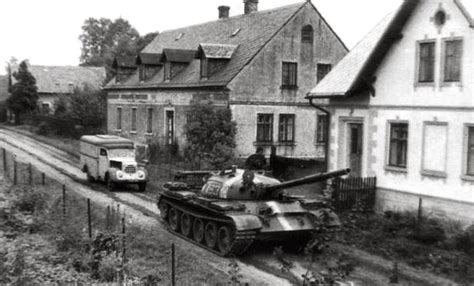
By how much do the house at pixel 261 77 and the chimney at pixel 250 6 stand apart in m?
0.07

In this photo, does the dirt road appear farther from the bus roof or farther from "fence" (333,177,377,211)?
"fence" (333,177,377,211)

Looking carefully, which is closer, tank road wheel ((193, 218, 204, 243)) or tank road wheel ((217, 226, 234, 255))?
tank road wheel ((217, 226, 234, 255))

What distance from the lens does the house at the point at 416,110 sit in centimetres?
1678

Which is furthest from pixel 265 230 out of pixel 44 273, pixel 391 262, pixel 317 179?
pixel 44 273

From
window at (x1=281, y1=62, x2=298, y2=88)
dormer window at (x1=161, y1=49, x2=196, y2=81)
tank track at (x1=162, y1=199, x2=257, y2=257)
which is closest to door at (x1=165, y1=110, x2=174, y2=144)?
dormer window at (x1=161, y1=49, x2=196, y2=81)

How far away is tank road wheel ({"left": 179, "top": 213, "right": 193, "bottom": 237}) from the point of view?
1644 centimetres

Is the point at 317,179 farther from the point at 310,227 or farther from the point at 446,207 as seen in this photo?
the point at 446,207

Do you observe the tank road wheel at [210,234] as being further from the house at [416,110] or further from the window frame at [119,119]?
the window frame at [119,119]

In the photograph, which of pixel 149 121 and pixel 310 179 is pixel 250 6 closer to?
pixel 149 121

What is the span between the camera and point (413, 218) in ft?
57.4

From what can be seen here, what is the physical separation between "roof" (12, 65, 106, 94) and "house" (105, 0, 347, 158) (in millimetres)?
31351

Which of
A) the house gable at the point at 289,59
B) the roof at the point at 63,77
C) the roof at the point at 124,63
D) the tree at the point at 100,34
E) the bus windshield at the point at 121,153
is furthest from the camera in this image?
the tree at the point at 100,34

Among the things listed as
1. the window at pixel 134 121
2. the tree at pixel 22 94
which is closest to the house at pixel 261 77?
the window at pixel 134 121

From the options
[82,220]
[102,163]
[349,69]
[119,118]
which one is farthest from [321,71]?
[82,220]
